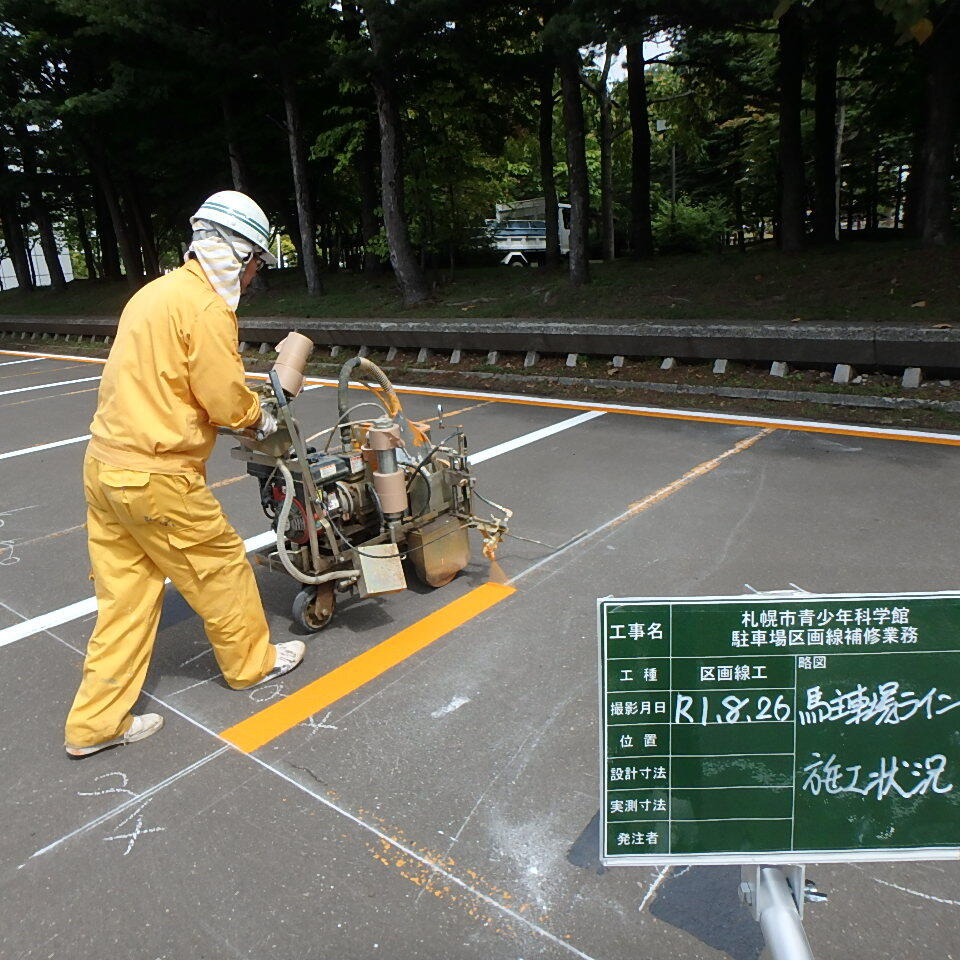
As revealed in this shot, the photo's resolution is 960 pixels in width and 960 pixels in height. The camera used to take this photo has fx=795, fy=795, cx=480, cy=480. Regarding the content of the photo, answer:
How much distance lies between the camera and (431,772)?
10.3 ft

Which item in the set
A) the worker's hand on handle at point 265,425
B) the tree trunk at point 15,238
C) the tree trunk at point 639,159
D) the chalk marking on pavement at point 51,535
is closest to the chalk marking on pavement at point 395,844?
the worker's hand on handle at point 265,425

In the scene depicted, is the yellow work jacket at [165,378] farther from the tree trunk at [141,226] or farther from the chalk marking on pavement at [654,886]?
the tree trunk at [141,226]

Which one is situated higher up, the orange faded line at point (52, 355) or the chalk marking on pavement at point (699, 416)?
the orange faded line at point (52, 355)

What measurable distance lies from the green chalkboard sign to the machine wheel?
2.60 metres

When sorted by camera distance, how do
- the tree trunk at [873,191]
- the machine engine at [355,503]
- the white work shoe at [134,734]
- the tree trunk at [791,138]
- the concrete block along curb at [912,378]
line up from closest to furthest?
1. the white work shoe at [134,734]
2. the machine engine at [355,503]
3. the concrete block along curb at [912,378]
4. the tree trunk at [791,138]
5. the tree trunk at [873,191]

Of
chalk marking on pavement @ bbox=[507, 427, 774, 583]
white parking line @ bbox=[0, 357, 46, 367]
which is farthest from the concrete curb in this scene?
white parking line @ bbox=[0, 357, 46, 367]

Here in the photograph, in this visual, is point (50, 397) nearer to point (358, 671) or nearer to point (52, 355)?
point (52, 355)

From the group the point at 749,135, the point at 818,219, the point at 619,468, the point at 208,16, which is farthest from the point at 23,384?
the point at 749,135

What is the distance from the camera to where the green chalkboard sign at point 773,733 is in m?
1.88

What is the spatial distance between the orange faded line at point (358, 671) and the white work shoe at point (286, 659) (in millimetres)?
162

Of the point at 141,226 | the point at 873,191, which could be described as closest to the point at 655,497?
the point at 141,226

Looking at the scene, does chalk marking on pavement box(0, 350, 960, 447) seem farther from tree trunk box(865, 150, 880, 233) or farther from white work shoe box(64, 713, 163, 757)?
tree trunk box(865, 150, 880, 233)

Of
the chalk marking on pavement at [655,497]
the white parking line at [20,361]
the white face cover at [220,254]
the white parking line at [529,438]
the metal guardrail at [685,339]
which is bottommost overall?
the chalk marking on pavement at [655,497]

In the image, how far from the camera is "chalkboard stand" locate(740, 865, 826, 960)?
5.86 feet
